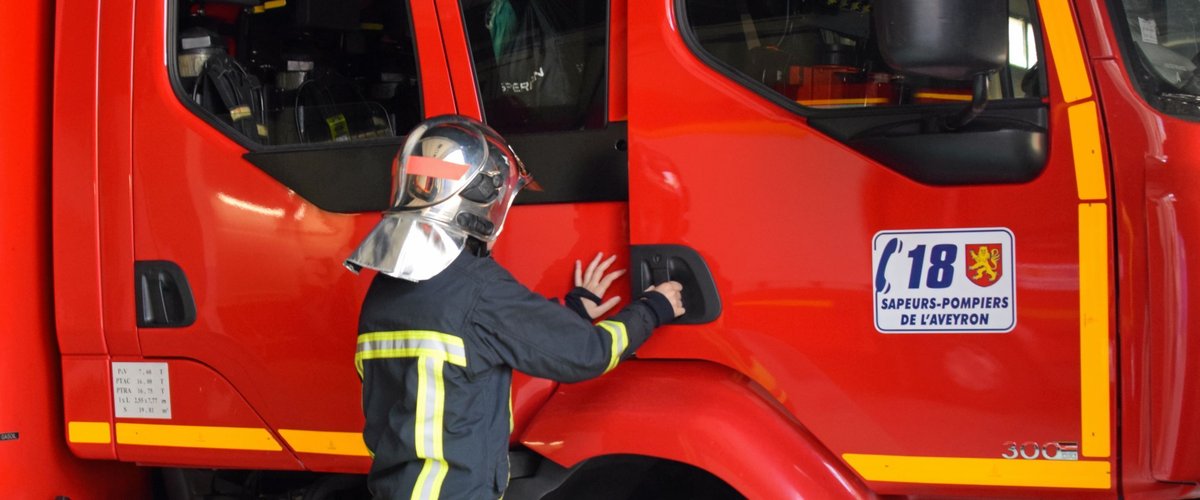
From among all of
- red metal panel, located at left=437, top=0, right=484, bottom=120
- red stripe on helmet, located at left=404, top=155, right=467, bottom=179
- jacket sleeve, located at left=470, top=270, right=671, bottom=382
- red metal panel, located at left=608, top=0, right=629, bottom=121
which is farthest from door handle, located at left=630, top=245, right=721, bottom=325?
red metal panel, located at left=437, top=0, right=484, bottom=120

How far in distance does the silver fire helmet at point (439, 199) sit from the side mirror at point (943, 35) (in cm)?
83

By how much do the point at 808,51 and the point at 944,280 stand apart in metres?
0.54

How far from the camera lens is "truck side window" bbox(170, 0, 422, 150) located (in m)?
2.76

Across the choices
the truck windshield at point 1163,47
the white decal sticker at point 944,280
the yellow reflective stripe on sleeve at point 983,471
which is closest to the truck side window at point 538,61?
the white decal sticker at point 944,280

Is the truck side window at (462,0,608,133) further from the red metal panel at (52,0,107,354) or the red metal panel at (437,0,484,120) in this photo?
the red metal panel at (52,0,107,354)

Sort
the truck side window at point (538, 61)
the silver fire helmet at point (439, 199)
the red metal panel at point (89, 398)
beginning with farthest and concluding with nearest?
the red metal panel at point (89, 398) → the truck side window at point (538, 61) → the silver fire helmet at point (439, 199)

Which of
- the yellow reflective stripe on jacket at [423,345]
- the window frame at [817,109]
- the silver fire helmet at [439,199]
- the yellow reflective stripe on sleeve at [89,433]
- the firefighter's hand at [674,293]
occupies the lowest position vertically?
the yellow reflective stripe on sleeve at [89,433]

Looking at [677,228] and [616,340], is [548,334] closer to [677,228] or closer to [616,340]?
[616,340]

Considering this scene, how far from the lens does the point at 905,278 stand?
2283 millimetres

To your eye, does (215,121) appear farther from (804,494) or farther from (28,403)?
(804,494)

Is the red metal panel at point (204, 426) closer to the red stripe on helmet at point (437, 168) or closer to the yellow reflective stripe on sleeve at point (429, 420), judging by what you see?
the yellow reflective stripe on sleeve at point (429, 420)

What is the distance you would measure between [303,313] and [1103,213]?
69.1 inches

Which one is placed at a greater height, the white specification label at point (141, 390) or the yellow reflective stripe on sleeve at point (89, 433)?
the white specification label at point (141, 390)

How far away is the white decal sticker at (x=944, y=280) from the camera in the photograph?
2225mm
